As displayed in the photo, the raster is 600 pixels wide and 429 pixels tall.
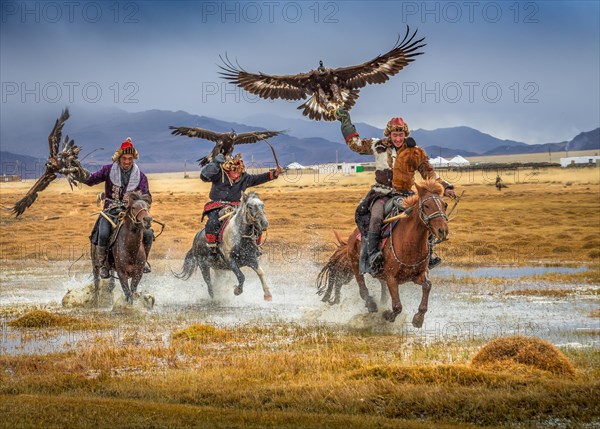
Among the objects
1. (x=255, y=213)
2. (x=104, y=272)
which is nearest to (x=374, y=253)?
(x=255, y=213)

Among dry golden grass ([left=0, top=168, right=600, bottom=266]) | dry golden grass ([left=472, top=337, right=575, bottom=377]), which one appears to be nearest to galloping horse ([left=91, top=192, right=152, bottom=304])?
dry golden grass ([left=472, top=337, right=575, bottom=377])

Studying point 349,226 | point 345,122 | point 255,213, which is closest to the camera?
point 345,122

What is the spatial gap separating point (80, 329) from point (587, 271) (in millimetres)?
13272

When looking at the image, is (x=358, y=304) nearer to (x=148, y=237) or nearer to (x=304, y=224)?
(x=148, y=237)

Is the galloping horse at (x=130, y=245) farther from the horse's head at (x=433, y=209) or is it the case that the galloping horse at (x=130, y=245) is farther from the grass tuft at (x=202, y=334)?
the horse's head at (x=433, y=209)

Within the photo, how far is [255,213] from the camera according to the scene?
1723cm

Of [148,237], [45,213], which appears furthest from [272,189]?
[148,237]

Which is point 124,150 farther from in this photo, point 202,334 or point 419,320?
point 419,320

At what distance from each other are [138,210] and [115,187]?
974 mm

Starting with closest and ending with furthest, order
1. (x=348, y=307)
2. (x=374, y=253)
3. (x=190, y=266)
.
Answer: (x=374, y=253), (x=348, y=307), (x=190, y=266)

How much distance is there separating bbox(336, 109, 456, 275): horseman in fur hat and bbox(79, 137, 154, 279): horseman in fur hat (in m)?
4.04

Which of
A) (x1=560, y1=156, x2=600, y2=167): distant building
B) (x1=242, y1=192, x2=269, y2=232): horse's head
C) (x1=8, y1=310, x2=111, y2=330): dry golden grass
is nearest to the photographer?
(x1=8, y1=310, x2=111, y2=330): dry golden grass

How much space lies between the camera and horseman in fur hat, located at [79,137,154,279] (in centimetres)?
1627

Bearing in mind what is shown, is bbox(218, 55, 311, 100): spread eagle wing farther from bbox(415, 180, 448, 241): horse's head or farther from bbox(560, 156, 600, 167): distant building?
bbox(560, 156, 600, 167): distant building
